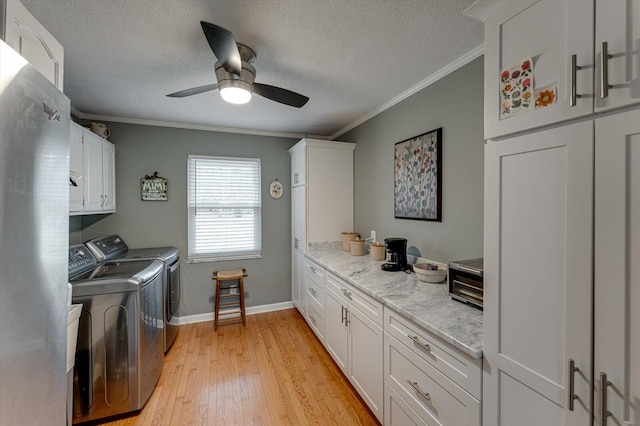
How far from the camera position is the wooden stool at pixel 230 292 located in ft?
10.5

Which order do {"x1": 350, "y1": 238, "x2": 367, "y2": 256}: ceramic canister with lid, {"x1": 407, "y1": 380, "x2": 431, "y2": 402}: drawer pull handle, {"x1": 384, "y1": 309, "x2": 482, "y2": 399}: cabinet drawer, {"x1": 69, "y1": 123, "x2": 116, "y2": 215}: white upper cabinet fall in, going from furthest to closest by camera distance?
Answer: {"x1": 350, "y1": 238, "x2": 367, "y2": 256}: ceramic canister with lid < {"x1": 69, "y1": 123, "x2": 116, "y2": 215}: white upper cabinet < {"x1": 407, "y1": 380, "x2": 431, "y2": 402}: drawer pull handle < {"x1": 384, "y1": 309, "x2": 482, "y2": 399}: cabinet drawer

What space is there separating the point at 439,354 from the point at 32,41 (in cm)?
211

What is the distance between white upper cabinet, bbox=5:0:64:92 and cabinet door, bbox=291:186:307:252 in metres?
2.33

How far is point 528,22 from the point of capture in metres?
0.92

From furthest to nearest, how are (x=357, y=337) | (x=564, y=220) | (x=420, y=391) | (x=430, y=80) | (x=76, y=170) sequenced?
(x=76, y=170), (x=430, y=80), (x=357, y=337), (x=420, y=391), (x=564, y=220)

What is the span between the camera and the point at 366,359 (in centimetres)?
186

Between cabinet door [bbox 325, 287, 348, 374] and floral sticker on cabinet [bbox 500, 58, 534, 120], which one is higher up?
floral sticker on cabinet [bbox 500, 58, 534, 120]

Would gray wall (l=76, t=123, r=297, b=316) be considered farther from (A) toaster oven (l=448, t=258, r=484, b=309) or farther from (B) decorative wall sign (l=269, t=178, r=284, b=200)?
(A) toaster oven (l=448, t=258, r=484, b=309)

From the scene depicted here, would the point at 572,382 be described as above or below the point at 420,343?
above

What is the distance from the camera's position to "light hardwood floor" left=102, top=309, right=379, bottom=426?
1.88 m

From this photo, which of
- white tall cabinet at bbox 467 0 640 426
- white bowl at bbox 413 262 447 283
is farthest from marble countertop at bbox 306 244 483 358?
white tall cabinet at bbox 467 0 640 426

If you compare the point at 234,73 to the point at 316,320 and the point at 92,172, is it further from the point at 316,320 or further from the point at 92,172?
the point at 316,320

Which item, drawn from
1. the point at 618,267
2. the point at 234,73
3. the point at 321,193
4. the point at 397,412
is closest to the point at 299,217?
the point at 321,193

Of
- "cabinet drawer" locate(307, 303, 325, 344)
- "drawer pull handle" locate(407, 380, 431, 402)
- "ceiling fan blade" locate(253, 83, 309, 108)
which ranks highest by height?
"ceiling fan blade" locate(253, 83, 309, 108)
